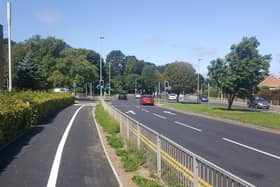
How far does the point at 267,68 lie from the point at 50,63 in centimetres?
6217

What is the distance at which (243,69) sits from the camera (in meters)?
39.5

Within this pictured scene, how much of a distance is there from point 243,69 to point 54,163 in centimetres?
2992

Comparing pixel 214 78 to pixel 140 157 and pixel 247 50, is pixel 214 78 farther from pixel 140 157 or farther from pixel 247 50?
→ pixel 140 157

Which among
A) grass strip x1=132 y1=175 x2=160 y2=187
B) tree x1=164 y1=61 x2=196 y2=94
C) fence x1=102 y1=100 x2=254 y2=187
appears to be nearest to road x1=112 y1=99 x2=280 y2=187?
fence x1=102 y1=100 x2=254 y2=187

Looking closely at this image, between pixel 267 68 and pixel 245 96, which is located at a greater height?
pixel 267 68

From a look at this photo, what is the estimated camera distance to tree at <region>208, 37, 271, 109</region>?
39406 millimetres

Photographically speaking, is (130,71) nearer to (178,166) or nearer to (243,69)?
(243,69)

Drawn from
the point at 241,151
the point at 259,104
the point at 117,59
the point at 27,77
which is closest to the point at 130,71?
the point at 117,59

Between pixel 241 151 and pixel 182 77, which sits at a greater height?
pixel 182 77

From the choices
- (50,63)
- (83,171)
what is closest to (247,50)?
(83,171)

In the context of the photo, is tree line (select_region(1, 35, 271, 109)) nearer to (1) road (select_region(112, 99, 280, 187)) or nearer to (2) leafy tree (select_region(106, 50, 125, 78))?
(2) leafy tree (select_region(106, 50, 125, 78))

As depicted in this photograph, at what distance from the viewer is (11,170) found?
11.0 m

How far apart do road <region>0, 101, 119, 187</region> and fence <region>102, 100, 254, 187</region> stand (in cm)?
108

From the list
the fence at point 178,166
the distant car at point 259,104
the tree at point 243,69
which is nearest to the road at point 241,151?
the fence at point 178,166
